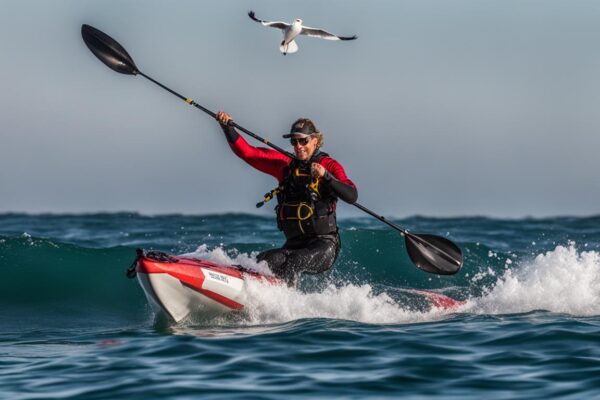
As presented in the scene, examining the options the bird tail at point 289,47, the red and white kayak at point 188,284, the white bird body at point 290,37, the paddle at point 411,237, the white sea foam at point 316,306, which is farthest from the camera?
the bird tail at point 289,47

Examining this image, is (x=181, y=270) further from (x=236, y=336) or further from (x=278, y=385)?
(x=278, y=385)

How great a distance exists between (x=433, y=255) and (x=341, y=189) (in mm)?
1676

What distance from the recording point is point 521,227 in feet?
70.1

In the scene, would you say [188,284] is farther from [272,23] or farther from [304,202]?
[272,23]

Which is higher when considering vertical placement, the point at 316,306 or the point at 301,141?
the point at 301,141

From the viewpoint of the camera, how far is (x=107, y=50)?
10.7 meters

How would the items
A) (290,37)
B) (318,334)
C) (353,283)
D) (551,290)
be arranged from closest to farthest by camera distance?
(318,334) < (551,290) < (290,37) < (353,283)

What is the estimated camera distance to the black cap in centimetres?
944

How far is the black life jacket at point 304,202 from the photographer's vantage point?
9.48m

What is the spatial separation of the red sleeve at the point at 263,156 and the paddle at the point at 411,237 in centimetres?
69

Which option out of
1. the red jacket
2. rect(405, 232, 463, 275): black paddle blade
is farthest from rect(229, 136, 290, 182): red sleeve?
rect(405, 232, 463, 275): black paddle blade

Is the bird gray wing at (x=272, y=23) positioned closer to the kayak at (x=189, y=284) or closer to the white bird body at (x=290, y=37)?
the white bird body at (x=290, y=37)

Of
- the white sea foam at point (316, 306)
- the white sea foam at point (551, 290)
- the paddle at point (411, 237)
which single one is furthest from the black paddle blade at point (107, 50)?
the white sea foam at point (551, 290)

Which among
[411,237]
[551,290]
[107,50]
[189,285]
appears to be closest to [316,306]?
[189,285]
